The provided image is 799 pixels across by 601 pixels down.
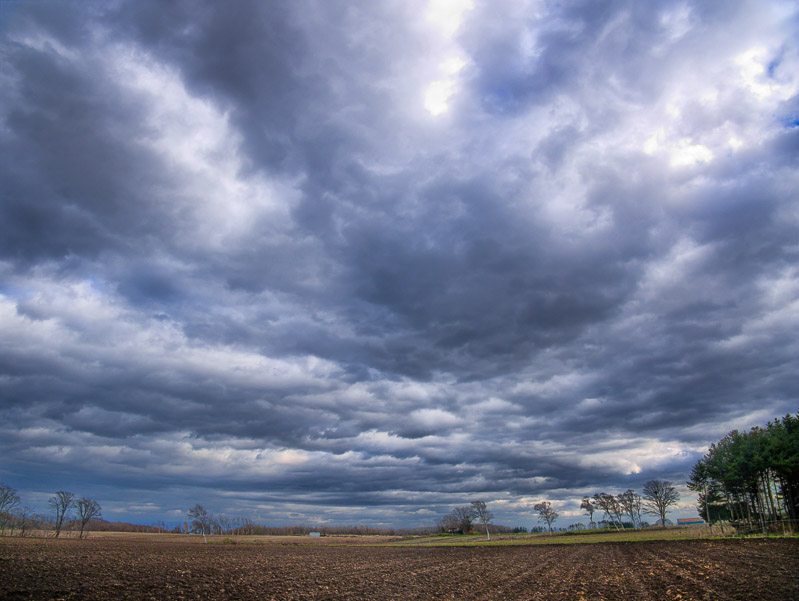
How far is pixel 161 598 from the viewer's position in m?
29.9

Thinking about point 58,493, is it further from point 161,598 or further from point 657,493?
point 657,493

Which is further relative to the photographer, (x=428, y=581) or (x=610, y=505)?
(x=610, y=505)

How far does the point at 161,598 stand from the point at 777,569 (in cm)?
4706

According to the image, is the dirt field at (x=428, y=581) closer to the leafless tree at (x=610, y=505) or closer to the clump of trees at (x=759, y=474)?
the clump of trees at (x=759, y=474)

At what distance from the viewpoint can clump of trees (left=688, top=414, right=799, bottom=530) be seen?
76.7m

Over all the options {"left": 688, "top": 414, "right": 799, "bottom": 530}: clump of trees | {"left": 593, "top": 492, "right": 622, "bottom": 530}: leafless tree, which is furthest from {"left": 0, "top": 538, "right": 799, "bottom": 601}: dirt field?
{"left": 593, "top": 492, "right": 622, "bottom": 530}: leafless tree

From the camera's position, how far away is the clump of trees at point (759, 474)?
7674 cm

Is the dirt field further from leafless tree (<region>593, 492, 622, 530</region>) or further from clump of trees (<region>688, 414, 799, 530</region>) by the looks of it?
leafless tree (<region>593, 492, 622, 530</region>)

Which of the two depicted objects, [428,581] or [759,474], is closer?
[428,581]

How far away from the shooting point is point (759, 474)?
84.2 metres

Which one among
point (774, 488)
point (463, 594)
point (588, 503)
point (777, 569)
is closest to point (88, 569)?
point (463, 594)

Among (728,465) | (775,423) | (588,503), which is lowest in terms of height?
(588,503)

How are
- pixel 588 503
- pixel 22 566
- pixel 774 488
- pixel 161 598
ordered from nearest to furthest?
1. pixel 161 598
2. pixel 22 566
3. pixel 774 488
4. pixel 588 503

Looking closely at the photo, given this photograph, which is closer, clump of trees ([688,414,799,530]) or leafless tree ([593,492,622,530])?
clump of trees ([688,414,799,530])
